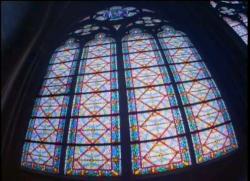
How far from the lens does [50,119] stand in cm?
769

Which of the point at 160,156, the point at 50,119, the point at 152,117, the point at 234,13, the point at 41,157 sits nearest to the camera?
the point at 160,156

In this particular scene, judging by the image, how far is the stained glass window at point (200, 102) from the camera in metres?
7.04

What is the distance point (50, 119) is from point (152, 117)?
6.53 feet

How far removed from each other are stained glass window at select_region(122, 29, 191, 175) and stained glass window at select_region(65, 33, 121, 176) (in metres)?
0.32

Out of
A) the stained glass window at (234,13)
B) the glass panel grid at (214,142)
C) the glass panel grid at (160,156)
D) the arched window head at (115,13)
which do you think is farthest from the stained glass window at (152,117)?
the stained glass window at (234,13)

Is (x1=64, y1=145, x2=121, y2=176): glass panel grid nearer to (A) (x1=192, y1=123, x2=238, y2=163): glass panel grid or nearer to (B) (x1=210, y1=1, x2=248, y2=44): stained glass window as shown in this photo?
(A) (x1=192, y1=123, x2=238, y2=163): glass panel grid

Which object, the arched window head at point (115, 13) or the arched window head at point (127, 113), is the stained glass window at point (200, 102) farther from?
the arched window head at point (115, 13)

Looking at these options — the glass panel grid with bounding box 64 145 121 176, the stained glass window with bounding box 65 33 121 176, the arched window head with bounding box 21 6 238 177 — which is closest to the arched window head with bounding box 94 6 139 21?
the arched window head with bounding box 21 6 238 177

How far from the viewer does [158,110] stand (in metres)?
7.54

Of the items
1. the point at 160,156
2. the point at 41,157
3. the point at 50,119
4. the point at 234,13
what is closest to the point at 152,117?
the point at 160,156

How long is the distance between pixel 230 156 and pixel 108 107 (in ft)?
8.10

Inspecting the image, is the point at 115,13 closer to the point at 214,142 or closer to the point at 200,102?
the point at 200,102

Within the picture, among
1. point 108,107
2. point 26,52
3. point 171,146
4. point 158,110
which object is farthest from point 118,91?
point 26,52

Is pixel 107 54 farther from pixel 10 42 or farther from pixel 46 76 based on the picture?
pixel 10 42
